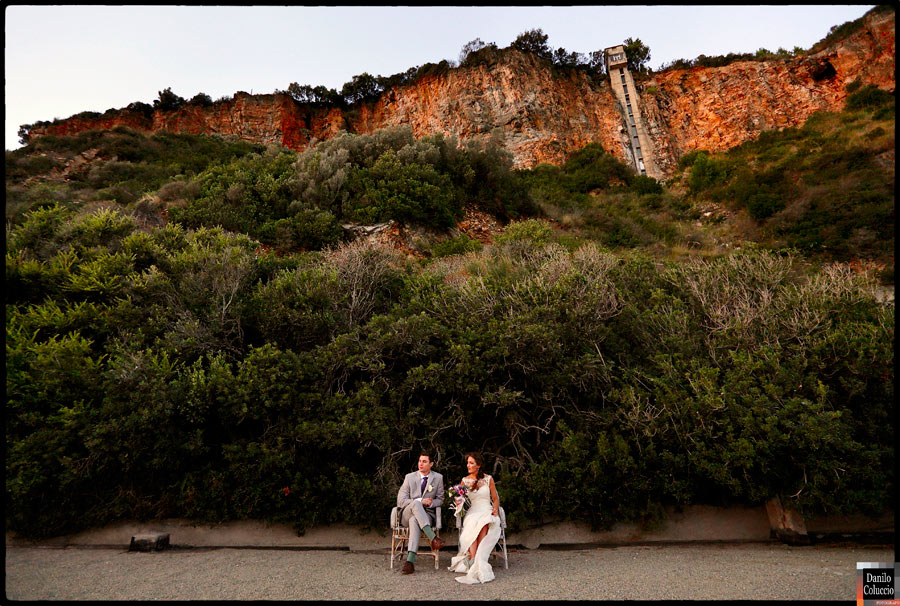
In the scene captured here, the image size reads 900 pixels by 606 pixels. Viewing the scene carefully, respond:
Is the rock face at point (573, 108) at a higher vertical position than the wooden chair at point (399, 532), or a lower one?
higher

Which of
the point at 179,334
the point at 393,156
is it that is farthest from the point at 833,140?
the point at 179,334

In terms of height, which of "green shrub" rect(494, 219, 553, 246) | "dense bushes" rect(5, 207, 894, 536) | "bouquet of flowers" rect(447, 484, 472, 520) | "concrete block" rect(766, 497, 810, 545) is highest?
"green shrub" rect(494, 219, 553, 246)

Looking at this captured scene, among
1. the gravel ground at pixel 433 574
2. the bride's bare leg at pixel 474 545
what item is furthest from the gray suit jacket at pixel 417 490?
the gravel ground at pixel 433 574

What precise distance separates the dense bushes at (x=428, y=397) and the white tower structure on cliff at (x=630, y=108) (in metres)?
25.7

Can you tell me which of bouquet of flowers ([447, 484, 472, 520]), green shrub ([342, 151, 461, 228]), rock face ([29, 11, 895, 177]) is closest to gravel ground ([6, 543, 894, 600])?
bouquet of flowers ([447, 484, 472, 520])

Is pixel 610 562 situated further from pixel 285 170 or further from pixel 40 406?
pixel 285 170

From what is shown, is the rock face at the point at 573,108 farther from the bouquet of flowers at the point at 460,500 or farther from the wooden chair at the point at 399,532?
the wooden chair at the point at 399,532

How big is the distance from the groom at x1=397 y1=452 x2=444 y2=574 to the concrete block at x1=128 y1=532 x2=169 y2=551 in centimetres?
381

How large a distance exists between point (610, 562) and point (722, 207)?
22870mm

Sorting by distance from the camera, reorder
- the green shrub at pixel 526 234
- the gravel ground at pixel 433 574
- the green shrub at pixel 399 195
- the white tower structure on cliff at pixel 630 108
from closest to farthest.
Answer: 1. the gravel ground at pixel 433 574
2. the green shrub at pixel 526 234
3. the green shrub at pixel 399 195
4. the white tower structure on cliff at pixel 630 108

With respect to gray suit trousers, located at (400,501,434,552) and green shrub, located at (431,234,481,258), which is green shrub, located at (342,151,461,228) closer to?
green shrub, located at (431,234,481,258)

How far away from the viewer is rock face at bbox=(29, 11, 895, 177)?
95.3 ft

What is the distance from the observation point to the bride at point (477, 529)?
494cm

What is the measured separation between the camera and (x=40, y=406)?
689 centimetres
